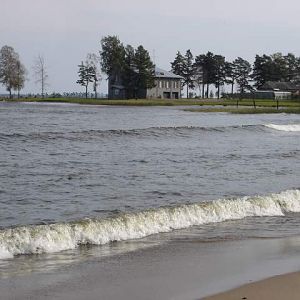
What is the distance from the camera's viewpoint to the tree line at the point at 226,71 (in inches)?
6368

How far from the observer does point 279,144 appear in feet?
121

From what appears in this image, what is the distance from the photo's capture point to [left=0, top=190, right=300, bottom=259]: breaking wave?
34.4 feet

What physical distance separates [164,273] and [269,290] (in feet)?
5.72

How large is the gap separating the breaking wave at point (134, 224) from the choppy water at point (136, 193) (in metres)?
0.02

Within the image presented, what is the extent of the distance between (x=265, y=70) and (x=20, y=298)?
16350cm

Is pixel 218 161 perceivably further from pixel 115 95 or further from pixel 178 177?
pixel 115 95

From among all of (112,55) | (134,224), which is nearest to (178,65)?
(112,55)

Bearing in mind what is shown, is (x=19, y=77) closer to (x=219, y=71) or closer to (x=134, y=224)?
(x=219, y=71)

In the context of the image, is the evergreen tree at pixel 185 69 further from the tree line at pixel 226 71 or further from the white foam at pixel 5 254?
the white foam at pixel 5 254

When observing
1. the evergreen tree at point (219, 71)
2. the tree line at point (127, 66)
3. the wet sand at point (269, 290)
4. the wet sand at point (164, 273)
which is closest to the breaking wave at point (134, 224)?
the wet sand at point (164, 273)

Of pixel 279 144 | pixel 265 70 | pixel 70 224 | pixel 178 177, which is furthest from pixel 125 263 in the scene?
pixel 265 70

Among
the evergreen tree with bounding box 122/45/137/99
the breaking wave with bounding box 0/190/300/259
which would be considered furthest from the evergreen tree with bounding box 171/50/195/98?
the breaking wave with bounding box 0/190/300/259

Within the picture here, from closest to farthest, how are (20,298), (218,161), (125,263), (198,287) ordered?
(20,298)
(198,287)
(125,263)
(218,161)

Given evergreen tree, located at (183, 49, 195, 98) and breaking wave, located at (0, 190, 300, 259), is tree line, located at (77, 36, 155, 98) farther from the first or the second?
breaking wave, located at (0, 190, 300, 259)
